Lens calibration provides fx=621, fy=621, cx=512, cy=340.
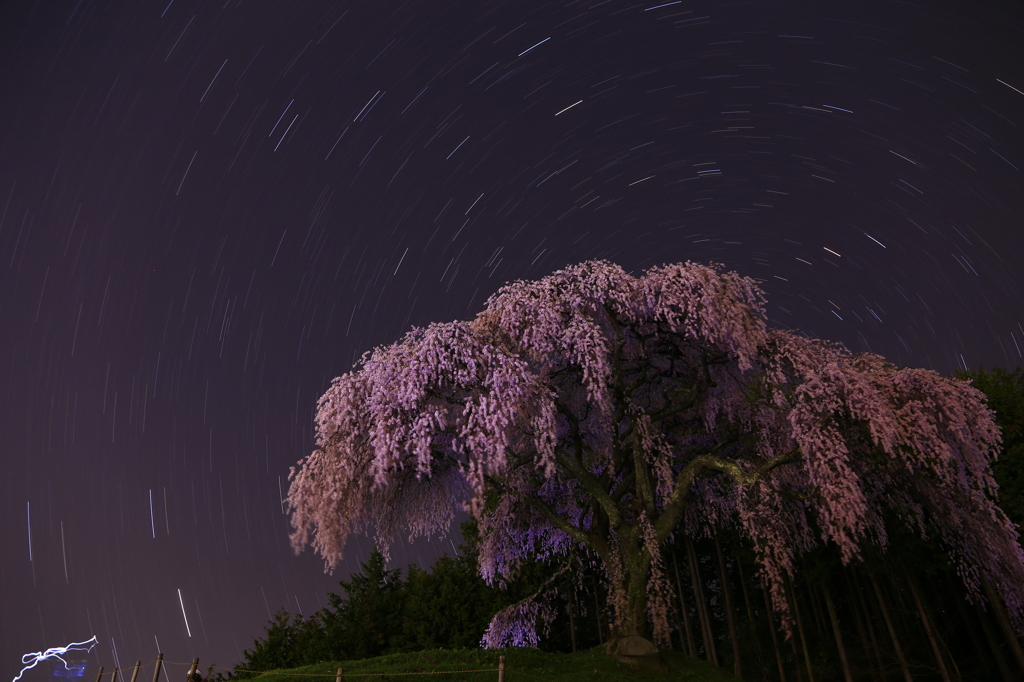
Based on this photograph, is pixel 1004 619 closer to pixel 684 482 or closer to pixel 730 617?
pixel 684 482

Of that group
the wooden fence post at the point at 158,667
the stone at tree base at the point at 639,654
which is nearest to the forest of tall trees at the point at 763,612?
the stone at tree base at the point at 639,654

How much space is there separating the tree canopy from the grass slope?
124 cm

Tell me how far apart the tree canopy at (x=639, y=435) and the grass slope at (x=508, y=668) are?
124 cm

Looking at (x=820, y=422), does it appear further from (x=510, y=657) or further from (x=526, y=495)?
(x=510, y=657)

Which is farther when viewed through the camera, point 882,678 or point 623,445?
point 882,678

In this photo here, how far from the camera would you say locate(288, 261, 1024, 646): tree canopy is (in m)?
15.5

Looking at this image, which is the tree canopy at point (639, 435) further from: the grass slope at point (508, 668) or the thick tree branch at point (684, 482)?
the grass slope at point (508, 668)

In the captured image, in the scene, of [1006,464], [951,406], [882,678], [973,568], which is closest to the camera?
[951,406]

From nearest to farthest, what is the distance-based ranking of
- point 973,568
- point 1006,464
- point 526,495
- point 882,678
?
point 973,568 → point 526,495 → point 1006,464 → point 882,678

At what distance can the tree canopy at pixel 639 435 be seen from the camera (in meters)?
15.5

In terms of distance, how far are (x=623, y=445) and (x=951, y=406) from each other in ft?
28.1

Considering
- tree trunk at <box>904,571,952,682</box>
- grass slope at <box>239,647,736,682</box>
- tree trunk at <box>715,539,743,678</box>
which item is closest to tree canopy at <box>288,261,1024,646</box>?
grass slope at <box>239,647,736,682</box>

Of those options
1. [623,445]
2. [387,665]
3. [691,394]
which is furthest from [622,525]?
[387,665]

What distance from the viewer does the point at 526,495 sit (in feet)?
61.3
